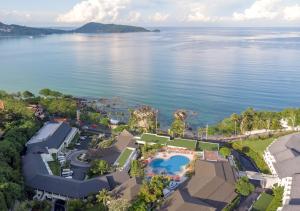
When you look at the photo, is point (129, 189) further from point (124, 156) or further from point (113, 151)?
point (113, 151)

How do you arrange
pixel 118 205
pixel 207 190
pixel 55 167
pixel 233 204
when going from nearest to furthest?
pixel 118 205 < pixel 233 204 < pixel 207 190 < pixel 55 167

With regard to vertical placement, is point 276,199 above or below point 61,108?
below

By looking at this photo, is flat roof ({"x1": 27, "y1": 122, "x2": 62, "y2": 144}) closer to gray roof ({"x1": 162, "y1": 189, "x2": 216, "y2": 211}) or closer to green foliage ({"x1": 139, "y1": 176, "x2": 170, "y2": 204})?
green foliage ({"x1": 139, "y1": 176, "x2": 170, "y2": 204})

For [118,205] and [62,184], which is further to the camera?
[62,184]

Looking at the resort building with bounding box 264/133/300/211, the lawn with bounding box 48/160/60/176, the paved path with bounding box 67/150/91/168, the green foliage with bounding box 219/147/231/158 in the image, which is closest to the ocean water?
the green foliage with bounding box 219/147/231/158

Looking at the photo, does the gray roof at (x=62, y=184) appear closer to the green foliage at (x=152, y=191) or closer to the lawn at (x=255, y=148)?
the green foliage at (x=152, y=191)

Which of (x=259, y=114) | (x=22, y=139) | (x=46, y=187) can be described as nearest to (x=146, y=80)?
(x=259, y=114)

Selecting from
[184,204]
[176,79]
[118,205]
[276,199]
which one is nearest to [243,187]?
[276,199]
